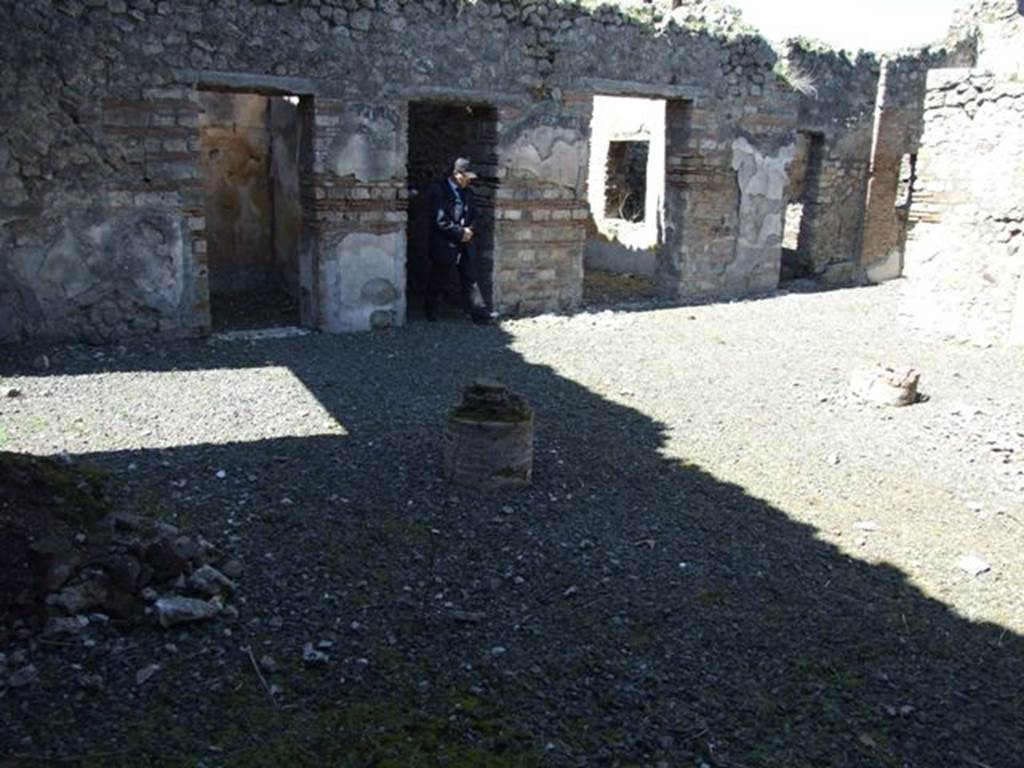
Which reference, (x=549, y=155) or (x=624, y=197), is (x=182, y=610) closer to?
(x=549, y=155)

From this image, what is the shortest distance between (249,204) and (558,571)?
344 inches

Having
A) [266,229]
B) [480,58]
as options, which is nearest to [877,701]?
[480,58]

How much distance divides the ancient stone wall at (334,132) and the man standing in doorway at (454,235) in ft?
1.22

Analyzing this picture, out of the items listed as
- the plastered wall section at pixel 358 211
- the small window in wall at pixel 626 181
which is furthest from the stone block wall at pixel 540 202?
the small window in wall at pixel 626 181

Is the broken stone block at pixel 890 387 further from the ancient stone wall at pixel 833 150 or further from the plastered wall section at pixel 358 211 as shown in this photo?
the ancient stone wall at pixel 833 150

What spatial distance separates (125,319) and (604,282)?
7117mm

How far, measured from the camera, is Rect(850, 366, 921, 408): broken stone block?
276 inches

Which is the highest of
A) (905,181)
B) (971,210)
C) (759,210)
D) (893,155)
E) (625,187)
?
(893,155)

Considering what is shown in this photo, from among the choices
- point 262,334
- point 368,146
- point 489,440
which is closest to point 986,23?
point 368,146

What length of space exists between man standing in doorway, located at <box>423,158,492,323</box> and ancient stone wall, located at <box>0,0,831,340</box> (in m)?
0.37

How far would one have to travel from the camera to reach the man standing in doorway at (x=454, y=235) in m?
9.51

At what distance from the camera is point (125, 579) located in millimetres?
3484

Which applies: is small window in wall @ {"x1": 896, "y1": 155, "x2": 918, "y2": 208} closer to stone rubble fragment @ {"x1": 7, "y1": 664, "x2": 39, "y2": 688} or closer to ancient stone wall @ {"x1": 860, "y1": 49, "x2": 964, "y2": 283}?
ancient stone wall @ {"x1": 860, "y1": 49, "x2": 964, "y2": 283}

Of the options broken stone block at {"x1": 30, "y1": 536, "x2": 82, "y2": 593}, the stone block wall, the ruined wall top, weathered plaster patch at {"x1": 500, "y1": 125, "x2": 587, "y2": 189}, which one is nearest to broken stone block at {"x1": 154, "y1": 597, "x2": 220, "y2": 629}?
broken stone block at {"x1": 30, "y1": 536, "x2": 82, "y2": 593}
